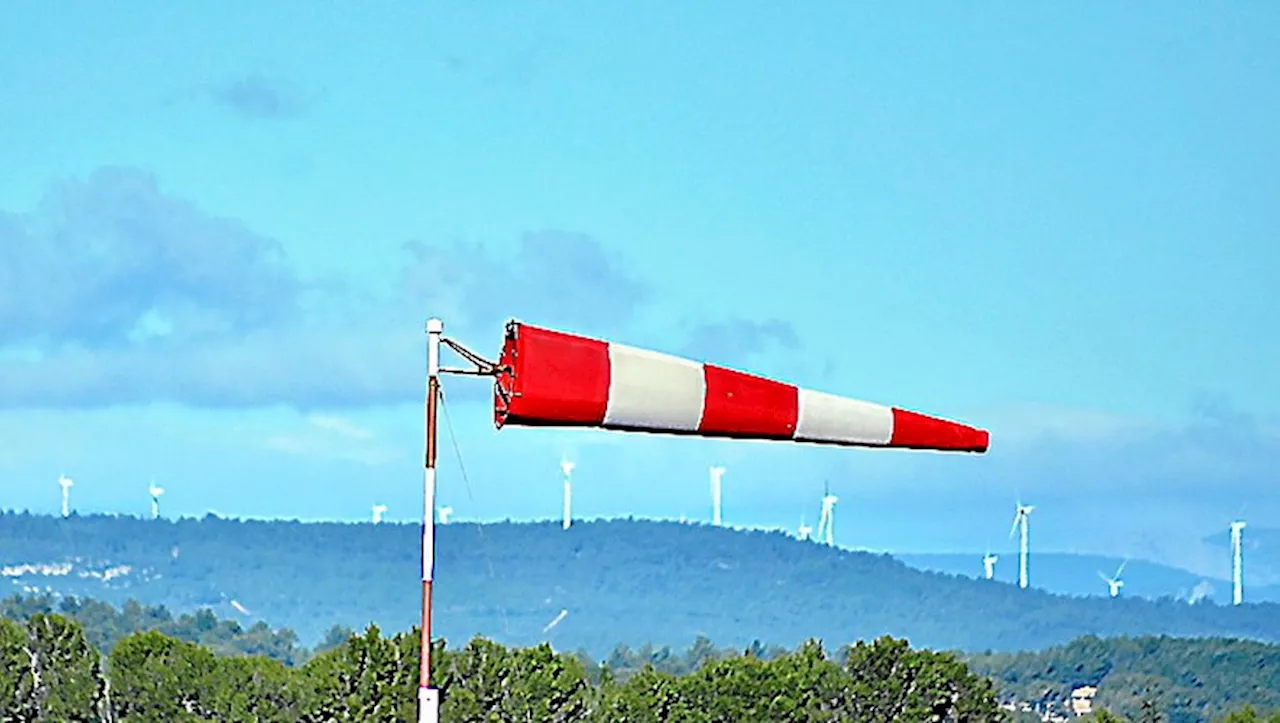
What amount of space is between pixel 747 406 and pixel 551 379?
3.19 feet

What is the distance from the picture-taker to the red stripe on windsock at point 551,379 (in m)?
10.8

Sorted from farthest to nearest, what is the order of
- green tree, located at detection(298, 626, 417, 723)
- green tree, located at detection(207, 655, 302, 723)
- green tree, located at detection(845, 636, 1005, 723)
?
1. green tree, located at detection(207, 655, 302, 723)
2. green tree, located at detection(298, 626, 417, 723)
3. green tree, located at detection(845, 636, 1005, 723)

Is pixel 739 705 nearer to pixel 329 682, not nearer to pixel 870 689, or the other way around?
pixel 870 689

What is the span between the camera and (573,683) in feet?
309

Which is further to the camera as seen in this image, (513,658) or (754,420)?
(513,658)

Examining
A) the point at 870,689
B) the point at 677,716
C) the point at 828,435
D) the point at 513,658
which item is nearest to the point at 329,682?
the point at 513,658

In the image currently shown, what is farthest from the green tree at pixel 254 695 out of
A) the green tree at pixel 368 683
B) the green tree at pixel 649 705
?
the green tree at pixel 649 705

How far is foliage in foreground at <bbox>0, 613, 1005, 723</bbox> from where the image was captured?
286ft

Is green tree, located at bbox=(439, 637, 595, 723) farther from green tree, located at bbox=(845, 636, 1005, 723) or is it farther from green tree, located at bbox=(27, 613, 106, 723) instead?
green tree, located at bbox=(27, 613, 106, 723)

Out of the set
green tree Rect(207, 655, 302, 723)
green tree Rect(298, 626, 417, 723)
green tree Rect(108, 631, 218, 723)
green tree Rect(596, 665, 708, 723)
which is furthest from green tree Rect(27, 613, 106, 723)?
green tree Rect(596, 665, 708, 723)

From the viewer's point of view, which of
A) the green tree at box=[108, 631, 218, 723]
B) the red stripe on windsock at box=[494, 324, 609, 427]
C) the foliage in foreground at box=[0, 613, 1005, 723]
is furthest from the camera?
the green tree at box=[108, 631, 218, 723]

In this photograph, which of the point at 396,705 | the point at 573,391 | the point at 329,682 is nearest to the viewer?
the point at 573,391

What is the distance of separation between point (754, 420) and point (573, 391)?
3.02ft

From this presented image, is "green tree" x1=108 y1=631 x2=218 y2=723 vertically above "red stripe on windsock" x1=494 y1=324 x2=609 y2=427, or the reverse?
"red stripe on windsock" x1=494 y1=324 x2=609 y2=427
